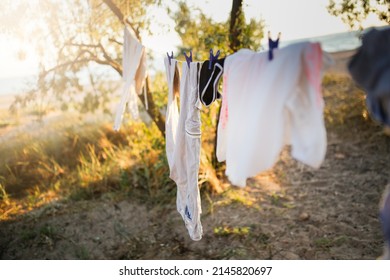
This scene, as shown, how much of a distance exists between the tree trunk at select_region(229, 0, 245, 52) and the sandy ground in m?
1.34

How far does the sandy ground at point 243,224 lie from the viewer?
2.37 m

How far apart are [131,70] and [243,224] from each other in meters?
1.49

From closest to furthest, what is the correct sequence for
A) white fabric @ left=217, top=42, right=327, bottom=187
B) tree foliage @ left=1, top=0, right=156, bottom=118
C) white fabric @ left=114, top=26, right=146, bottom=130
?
1. white fabric @ left=217, top=42, right=327, bottom=187
2. white fabric @ left=114, top=26, right=146, bottom=130
3. tree foliage @ left=1, top=0, right=156, bottom=118

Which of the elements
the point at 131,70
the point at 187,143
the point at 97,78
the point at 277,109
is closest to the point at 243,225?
the point at 187,143

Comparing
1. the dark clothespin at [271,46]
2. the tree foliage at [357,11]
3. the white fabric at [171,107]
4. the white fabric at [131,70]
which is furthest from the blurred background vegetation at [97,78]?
the dark clothespin at [271,46]

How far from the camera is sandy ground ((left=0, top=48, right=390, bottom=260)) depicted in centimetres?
237

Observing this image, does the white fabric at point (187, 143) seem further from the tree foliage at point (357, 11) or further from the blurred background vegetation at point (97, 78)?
the tree foliage at point (357, 11)

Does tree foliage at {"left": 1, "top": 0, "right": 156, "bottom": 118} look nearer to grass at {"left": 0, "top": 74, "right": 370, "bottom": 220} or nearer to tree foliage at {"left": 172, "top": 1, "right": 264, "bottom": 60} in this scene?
tree foliage at {"left": 172, "top": 1, "right": 264, "bottom": 60}

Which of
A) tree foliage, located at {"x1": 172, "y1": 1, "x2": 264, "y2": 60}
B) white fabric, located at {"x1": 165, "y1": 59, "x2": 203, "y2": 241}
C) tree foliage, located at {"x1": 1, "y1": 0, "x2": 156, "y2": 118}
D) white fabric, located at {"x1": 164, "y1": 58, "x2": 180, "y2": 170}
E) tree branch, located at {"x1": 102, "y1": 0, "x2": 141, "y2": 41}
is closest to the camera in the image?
white fabric, located at {"x1": 165, "y1": 59, "x2": 203, "y2": 241}

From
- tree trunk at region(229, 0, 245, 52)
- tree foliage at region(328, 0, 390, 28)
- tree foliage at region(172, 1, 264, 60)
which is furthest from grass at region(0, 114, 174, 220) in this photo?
tree foliage at region(328, 0, 390, 28)
